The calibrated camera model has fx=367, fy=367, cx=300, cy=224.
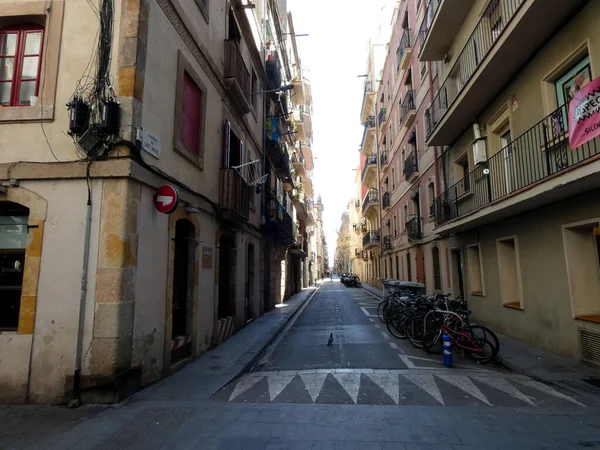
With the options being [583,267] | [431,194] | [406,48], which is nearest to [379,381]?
[583,267]

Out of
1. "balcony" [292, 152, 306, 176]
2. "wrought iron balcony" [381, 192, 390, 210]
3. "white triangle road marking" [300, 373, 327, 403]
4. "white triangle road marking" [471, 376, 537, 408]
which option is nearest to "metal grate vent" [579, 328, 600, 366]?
"white triangle road marking" [471, 376, 537, 408]

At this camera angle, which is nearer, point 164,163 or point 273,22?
point 164,163

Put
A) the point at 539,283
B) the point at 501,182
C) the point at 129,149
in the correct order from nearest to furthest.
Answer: the point at 129,149
the point at 539,283
the point at 501,182

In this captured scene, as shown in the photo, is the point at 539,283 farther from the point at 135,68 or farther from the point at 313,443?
the point at 135,68

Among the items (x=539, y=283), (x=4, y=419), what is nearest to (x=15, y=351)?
(x=4, y=419)

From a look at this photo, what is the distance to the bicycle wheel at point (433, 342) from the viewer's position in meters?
8.04

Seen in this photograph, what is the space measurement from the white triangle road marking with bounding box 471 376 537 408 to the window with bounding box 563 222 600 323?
2370 mm

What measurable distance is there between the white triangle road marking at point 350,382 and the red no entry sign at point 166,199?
393 cm

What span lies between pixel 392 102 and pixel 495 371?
835 inches

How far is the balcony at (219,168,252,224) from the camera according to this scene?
9315mm

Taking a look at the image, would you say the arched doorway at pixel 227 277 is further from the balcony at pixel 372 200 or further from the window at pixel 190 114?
the balcony at pixel 372 200

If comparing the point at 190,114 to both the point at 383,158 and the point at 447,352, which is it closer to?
the point at 447,352

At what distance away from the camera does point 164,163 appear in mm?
6430

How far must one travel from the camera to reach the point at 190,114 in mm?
7801
